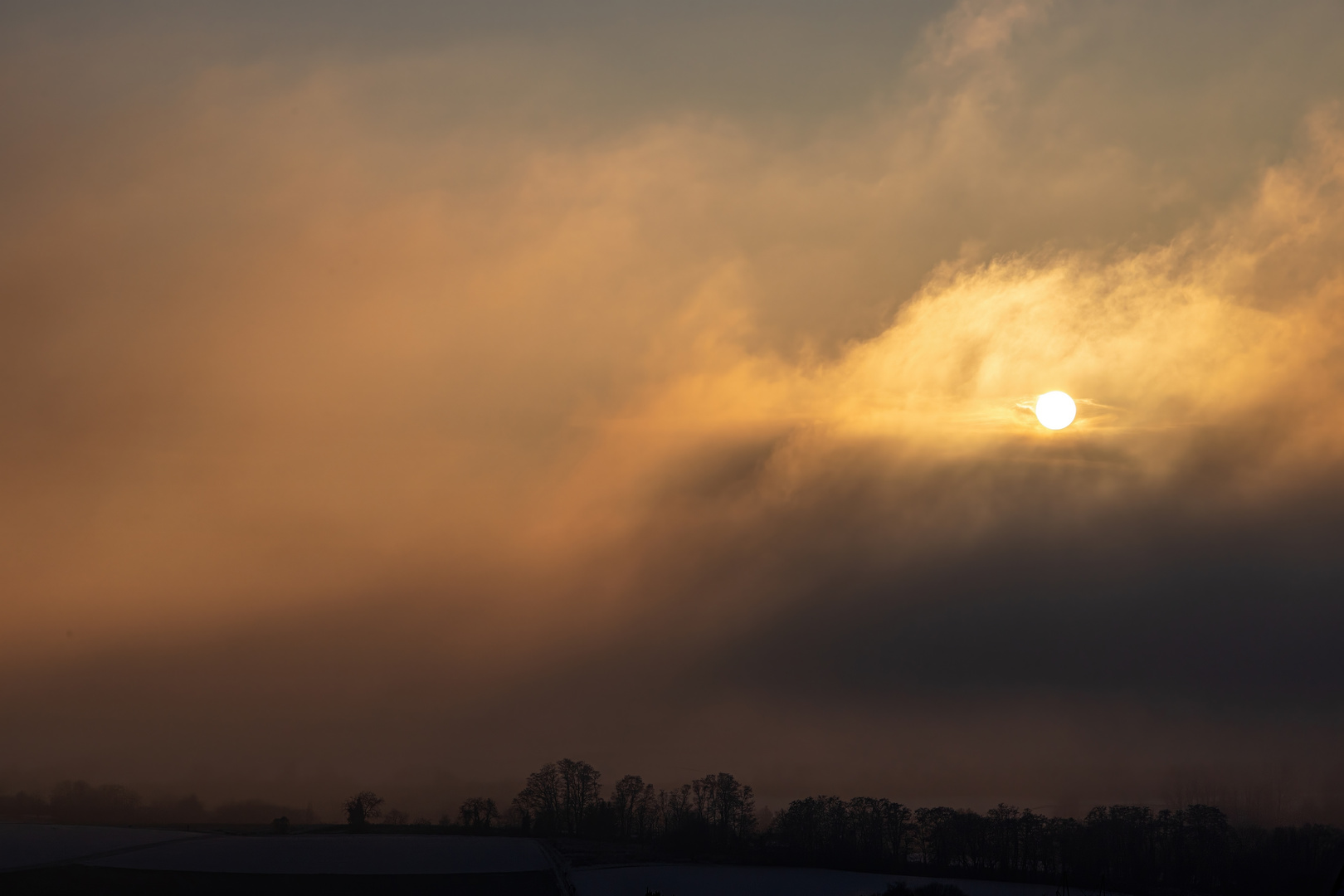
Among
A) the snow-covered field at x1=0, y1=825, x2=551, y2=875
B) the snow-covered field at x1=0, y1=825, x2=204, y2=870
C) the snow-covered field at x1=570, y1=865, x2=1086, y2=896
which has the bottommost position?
the snow-covered field at x1=570, y1=865, x2=1086, y2=896

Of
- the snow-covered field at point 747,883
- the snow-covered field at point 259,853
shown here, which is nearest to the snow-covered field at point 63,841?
the snow-covered field at point 259,853

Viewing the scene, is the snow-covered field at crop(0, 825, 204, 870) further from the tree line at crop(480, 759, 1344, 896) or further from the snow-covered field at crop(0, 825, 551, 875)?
the tree line at crop(480, 759, 1344, 896)

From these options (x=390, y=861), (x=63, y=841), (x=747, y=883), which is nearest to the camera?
(x=63, y=841)

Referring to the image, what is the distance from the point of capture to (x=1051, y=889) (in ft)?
534

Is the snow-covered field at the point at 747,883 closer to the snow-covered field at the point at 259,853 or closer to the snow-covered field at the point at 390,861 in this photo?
the snow-covered field at the point at 390,861

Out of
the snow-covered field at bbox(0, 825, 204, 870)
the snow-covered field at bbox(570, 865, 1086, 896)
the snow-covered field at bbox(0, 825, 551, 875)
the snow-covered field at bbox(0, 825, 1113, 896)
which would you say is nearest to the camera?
the snow-covered field at bbox(0, 825, 204, 870)

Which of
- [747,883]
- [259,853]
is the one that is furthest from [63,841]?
[747,883]

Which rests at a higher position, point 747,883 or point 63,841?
point 63,841

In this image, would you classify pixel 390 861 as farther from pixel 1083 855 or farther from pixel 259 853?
pixel 1083 855

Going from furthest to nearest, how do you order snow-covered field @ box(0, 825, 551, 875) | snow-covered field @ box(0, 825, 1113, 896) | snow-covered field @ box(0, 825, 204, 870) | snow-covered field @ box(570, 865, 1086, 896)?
snow-covered field @ box(570, 865, 1086, 896) → snow-covered field @ box(0, 825, 1113, 896) → snow-covered field @ box(0, 825, 551, 875) → snow-covered field @ box(0, 825, 204, 870)

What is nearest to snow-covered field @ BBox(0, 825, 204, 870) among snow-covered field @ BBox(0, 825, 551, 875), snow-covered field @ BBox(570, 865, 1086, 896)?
snow-covered field @ BBox(0, 825, 551, 875)

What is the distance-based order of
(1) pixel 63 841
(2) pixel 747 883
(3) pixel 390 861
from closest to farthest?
1. (1) pixel 63 841
2. (3) pixel 390 861
3. (2) pixel 747 883

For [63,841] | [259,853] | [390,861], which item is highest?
[63,841]

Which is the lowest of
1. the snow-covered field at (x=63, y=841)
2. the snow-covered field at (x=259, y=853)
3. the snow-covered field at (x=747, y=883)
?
the snow-covered field at (x=747, y=883)
